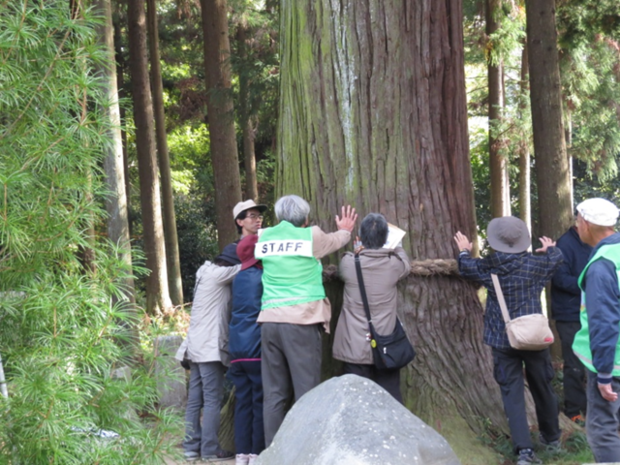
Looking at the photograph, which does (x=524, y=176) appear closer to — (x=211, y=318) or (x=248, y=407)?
(x=211, y=318)

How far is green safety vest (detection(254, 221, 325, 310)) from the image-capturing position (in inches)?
206

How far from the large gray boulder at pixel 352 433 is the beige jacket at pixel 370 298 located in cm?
126

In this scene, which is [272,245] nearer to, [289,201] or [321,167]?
[289,201]

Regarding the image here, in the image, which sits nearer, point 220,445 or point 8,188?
point 8,188

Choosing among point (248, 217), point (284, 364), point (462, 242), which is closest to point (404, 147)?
point (462, 242)

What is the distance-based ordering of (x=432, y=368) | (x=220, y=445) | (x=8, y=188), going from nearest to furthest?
(x=8, y=188), (x=432, y=368), (x=220, y=445)

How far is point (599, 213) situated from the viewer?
4.38m

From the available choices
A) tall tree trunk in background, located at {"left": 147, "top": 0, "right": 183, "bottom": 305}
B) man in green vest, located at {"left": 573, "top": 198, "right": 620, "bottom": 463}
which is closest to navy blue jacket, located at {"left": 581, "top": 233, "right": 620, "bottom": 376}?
man in green vest, located at {"left": 573, "top": 198, "right": 620, "bottom": 463}

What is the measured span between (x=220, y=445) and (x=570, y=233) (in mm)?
3629

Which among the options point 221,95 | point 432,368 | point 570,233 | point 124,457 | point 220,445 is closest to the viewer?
point 124,457

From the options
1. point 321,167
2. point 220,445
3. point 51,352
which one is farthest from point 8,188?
point 220,445

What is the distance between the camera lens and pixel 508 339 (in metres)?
5.20

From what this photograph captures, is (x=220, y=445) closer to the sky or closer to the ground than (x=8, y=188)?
closer to the ground

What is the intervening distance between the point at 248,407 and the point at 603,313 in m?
2.80
